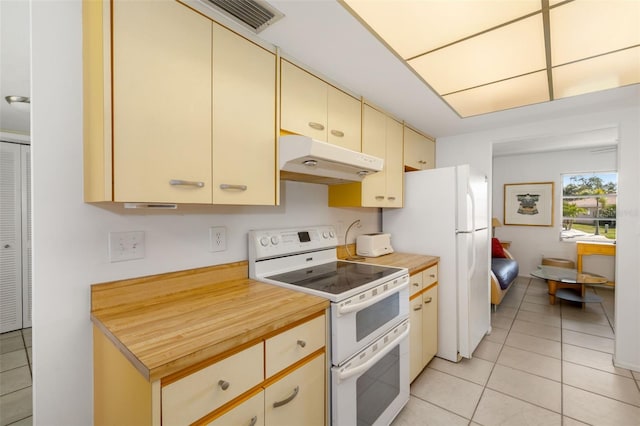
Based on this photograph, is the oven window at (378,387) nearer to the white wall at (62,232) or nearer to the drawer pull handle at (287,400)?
the drawer pull handle at (287,400)

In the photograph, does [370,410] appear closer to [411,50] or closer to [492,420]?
[492,420]

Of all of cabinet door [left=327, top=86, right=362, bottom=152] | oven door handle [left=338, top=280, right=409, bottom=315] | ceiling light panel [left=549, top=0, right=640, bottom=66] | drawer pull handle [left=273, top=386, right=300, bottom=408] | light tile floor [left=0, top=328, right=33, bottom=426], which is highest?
ceiling light panel [left=549, top=0, right=640, bottom=66]

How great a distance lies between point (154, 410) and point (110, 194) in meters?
0.68

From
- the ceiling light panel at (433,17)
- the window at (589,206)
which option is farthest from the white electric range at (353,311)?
the window at (589,206)

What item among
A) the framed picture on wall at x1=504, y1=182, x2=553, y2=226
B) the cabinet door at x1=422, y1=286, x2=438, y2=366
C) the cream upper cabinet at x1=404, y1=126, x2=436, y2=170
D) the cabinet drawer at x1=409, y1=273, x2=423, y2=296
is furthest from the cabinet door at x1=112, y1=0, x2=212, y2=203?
the framed picture on wall at x1=504, y1=182, x2=553, y2=226

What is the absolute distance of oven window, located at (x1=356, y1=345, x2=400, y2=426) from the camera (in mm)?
1447

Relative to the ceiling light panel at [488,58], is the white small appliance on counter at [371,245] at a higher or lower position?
lower

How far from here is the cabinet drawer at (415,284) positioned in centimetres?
199

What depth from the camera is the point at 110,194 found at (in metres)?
0.97

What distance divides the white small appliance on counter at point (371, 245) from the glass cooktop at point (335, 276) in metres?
0.37

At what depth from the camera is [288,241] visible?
6.00 ft

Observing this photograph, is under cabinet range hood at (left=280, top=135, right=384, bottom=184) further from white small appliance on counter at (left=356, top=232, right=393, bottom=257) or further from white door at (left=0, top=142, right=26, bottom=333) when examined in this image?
white door at (left=0, top=142, right=26, bottom=333)

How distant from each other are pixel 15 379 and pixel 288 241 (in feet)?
7.72

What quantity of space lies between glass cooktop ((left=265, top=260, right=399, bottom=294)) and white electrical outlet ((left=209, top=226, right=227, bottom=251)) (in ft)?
1.07
